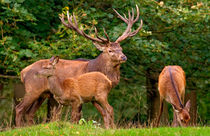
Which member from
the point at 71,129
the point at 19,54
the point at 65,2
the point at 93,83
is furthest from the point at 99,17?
the point at 71,129

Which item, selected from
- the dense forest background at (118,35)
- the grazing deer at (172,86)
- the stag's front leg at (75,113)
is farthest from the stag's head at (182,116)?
the stag's front leg at (75,113)

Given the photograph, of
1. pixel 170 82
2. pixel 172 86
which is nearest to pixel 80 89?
pixel 172 86

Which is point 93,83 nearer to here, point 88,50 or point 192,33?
point 88,50

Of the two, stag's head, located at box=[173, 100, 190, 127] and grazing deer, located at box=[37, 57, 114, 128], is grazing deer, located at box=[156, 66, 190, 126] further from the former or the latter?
grazing deer, located at box=[37, 57, 114, 128]

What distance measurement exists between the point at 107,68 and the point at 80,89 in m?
0.97

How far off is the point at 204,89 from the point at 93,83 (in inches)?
263

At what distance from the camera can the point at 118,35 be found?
34.5 feet

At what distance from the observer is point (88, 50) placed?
10.7 m

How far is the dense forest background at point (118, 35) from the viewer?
34.3ft

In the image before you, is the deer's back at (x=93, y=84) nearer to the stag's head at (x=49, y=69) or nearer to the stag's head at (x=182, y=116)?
the stag's head at (x=49, y=69)

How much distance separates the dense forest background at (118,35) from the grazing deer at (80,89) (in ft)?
2.91

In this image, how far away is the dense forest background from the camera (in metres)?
10.5

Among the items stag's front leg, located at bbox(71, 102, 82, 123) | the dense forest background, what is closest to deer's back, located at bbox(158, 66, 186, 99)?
the dense forest background

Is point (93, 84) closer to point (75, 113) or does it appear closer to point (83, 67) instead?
point (75, 113)
